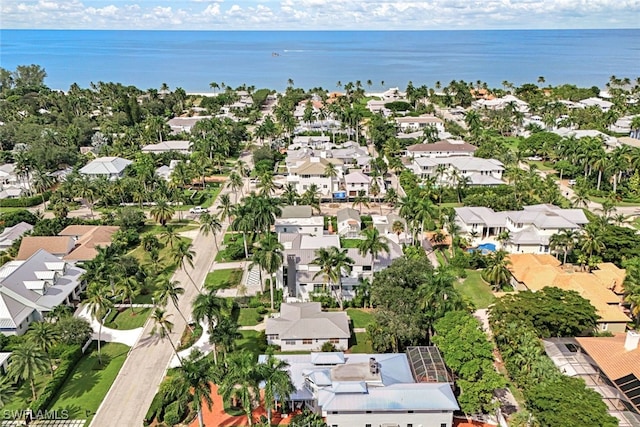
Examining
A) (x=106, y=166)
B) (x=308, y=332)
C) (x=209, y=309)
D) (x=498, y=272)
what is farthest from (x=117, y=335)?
(x=106, y=166)

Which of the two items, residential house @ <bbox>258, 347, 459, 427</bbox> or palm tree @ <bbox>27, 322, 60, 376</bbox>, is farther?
palm tree @ <bbox>27, 322, 60, 376</bbox>

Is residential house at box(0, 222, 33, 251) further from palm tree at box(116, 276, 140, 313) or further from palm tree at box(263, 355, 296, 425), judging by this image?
palm tree at box(263, 355, 296, 425)

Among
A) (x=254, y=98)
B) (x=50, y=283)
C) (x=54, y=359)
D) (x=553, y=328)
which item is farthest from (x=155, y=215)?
(x=254, y=98)

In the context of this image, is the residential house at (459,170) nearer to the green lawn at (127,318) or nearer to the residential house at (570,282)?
the residential house at (570,282)

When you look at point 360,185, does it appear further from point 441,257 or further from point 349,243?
point 441,257

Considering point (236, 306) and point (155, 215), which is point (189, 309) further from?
point (155, 215)

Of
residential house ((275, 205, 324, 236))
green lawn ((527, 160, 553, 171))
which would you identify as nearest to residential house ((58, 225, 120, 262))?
residential house ((275, 205, 324, 236))
